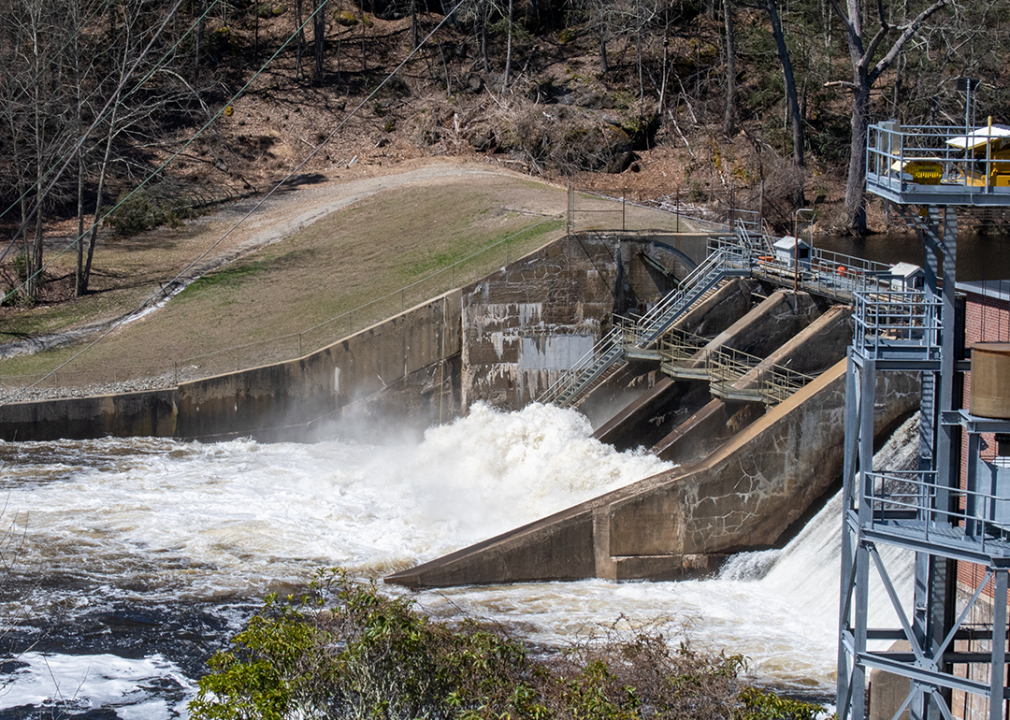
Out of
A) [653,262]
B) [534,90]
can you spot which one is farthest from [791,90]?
[653,262]

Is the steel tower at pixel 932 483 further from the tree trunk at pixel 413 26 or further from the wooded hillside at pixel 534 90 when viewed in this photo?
the tree trunk at pixel 413 26

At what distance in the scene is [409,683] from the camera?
10359mm

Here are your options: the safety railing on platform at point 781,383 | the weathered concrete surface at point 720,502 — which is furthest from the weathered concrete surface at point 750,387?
the weathered concrete surface at point 720,502

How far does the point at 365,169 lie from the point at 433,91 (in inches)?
345

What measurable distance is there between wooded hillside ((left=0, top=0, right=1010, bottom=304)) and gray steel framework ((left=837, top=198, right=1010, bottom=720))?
33204 millimetres

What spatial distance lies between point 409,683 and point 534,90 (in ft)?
149

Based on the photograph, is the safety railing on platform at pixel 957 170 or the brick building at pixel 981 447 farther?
the brick building at pixel 981 447

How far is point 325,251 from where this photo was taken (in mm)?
36531

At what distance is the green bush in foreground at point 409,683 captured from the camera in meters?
9.77

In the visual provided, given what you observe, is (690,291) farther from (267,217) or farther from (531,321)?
(267,217)

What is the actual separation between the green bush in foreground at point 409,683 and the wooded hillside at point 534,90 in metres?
33.4

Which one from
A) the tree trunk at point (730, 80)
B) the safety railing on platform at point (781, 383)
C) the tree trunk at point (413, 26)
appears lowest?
the safety railing on platform at point (781, 383)

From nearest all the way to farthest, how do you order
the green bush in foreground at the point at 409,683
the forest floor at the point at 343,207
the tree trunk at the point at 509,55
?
the green bush in foreground at the point at 409,683 < the forest floor at the point at 343,207 < the tree trunk at the point at 509,55

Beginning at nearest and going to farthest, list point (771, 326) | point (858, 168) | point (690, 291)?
point (771, 326) < point (690, 291) < point (858, 168)
